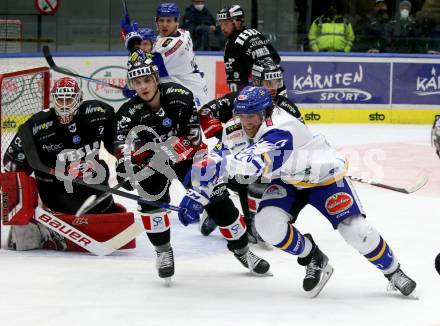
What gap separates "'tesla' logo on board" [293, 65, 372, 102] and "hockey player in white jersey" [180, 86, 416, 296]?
6.71 metres

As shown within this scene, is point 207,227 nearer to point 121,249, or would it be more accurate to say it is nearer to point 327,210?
point 121,249

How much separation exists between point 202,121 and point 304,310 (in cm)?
187

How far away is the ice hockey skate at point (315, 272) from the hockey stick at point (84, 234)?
3.81ft

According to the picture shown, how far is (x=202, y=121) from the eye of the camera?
598 cm

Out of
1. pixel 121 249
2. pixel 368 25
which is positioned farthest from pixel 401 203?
pixel 368 25

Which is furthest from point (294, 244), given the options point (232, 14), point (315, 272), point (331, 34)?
point (331, 34)

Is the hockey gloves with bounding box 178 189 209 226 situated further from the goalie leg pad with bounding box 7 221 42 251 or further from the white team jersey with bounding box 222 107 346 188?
the goalie leg pad with bounding box 7 221 42 251

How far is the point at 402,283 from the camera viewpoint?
4.55 metres

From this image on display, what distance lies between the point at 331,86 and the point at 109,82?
2510 millimetres

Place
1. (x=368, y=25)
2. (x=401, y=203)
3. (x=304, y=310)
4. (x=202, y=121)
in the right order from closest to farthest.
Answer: (x=304, y=310) < (x=202, y=121) < (x=401, y=203) < (x=368, y=25)

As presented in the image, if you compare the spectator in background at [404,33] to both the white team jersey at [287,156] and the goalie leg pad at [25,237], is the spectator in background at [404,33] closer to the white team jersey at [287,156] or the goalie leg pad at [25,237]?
the goalie leg pad at [25,237]

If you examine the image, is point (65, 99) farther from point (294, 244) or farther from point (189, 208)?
point (294, 244)

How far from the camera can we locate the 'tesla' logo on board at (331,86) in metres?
11.4

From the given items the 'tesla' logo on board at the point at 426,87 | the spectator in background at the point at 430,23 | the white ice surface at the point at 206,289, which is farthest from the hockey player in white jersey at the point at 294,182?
the spectator in background at the point at 430,23
